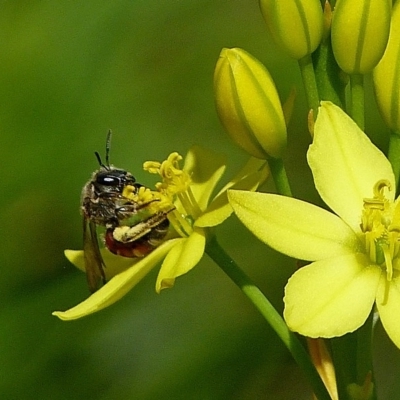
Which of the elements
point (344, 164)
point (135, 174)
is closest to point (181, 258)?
point (344, 164)

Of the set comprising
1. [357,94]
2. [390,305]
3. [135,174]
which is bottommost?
[135,174]

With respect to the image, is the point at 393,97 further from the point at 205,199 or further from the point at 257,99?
the point at 205,199

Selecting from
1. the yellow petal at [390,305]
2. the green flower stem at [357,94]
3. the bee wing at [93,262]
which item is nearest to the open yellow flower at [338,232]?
the yellow petal at [390,305]

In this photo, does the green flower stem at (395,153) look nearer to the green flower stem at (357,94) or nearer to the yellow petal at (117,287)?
the green flower stem at (357,94)

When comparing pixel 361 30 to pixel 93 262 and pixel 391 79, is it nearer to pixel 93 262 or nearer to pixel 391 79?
pixel 391 79

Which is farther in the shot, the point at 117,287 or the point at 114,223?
the point at 114,223

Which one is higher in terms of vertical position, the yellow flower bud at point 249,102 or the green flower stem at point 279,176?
the yellow flower bud at point 249,102
